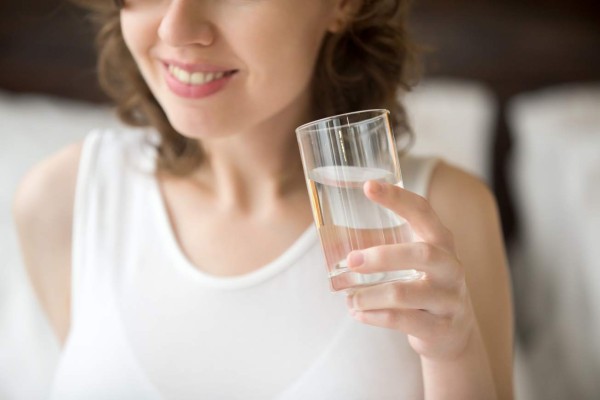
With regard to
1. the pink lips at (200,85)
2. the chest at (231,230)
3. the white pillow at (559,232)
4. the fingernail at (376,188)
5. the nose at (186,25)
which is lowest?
the white pillow at (559,232)

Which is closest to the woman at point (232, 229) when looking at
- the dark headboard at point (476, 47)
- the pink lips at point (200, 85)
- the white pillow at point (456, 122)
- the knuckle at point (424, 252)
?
the pink lips at point (200, 85)

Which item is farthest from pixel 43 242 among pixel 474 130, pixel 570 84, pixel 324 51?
pixel 570 84

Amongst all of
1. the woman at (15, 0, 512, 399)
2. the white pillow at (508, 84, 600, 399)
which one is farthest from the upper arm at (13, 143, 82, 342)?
the white pillow at (508, 84, 600, 399)

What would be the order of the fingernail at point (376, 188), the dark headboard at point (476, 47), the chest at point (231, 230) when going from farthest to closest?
the dark headboard at point (476, 47)
the chest at point (231, 230)
the fingernail at point (376, 188)

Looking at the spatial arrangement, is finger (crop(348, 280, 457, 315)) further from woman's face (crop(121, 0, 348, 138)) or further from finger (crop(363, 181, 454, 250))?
woman's face (crop(121, 0, 348, 138))

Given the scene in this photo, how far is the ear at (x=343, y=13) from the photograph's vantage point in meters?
1.33

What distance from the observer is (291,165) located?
144 cm

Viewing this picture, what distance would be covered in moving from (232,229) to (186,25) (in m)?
0.41

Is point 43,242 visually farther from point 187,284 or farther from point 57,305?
point 187,284

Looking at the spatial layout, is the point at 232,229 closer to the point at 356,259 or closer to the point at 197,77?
the point at 197,77

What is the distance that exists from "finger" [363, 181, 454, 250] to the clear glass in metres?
0.02

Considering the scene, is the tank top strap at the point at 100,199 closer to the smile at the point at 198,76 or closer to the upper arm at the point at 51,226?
the upper arm at the point at 51,226

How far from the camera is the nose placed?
3.72 ft

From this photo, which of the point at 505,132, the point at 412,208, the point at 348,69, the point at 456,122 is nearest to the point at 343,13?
the point at 348,69
